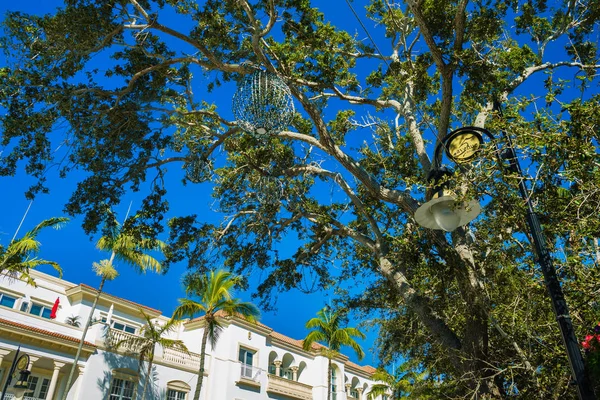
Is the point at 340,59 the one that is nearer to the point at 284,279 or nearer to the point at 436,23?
the point at 436,23

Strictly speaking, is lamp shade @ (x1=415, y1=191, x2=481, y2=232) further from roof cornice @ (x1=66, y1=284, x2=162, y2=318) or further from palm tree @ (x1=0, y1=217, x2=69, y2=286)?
→ roof cornice @ (x1=66, y1=284, x2=162, y2=318)

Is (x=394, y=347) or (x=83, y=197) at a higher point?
(x=83, y=197)

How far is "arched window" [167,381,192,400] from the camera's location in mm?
23188

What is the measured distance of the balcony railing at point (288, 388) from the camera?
95.1ft

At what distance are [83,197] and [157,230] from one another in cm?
172

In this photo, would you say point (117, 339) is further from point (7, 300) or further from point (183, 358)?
point (7, 300)

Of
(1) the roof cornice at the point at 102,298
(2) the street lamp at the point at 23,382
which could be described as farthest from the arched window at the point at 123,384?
(2) the street lamp at the point at 23,382

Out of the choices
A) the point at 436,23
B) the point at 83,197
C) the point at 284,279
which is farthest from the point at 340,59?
the point at 83,197

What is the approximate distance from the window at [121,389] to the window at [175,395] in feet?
7.00

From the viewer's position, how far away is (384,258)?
866 centimetres

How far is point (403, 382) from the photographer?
25000 millimetres

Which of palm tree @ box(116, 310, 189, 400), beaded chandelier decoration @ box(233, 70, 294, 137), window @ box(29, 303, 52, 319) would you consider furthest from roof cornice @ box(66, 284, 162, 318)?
beaded chandelier decoration @ box(233, 70, 294, 137)

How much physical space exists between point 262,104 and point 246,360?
24634 millimetres

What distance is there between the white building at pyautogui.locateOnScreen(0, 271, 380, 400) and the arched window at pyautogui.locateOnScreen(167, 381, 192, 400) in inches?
1.9
